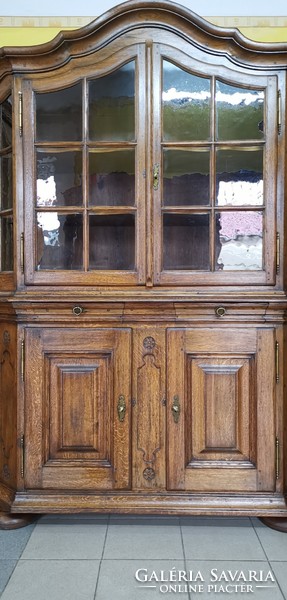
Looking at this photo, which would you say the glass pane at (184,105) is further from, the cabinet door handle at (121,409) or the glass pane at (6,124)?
the cabinet door handle at (121,409)

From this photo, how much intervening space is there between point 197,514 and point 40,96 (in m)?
1.76

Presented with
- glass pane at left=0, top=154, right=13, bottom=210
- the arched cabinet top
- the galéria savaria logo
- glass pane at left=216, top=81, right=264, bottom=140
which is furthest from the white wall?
the galéria savaria logo

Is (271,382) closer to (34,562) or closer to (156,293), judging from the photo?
(156,293)

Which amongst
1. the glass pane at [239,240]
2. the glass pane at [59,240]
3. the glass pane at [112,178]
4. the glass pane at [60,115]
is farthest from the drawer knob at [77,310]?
the glass pane at [60,115]

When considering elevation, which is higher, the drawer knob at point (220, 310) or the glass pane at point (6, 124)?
the glass pane at point (6, 124)

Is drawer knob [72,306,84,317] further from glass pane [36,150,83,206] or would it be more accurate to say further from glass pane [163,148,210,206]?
glass pane [163,148,210,206]

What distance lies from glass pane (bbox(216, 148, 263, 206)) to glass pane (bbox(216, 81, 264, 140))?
0.23 ft

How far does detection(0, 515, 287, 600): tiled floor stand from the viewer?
1.71m

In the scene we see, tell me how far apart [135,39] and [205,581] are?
199 cm

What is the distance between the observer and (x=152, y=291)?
205 cm

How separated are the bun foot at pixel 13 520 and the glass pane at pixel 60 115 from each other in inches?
60.2

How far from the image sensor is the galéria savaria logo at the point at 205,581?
5.65ft

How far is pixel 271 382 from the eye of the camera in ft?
6.77

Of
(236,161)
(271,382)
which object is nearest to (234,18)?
(236,161)
